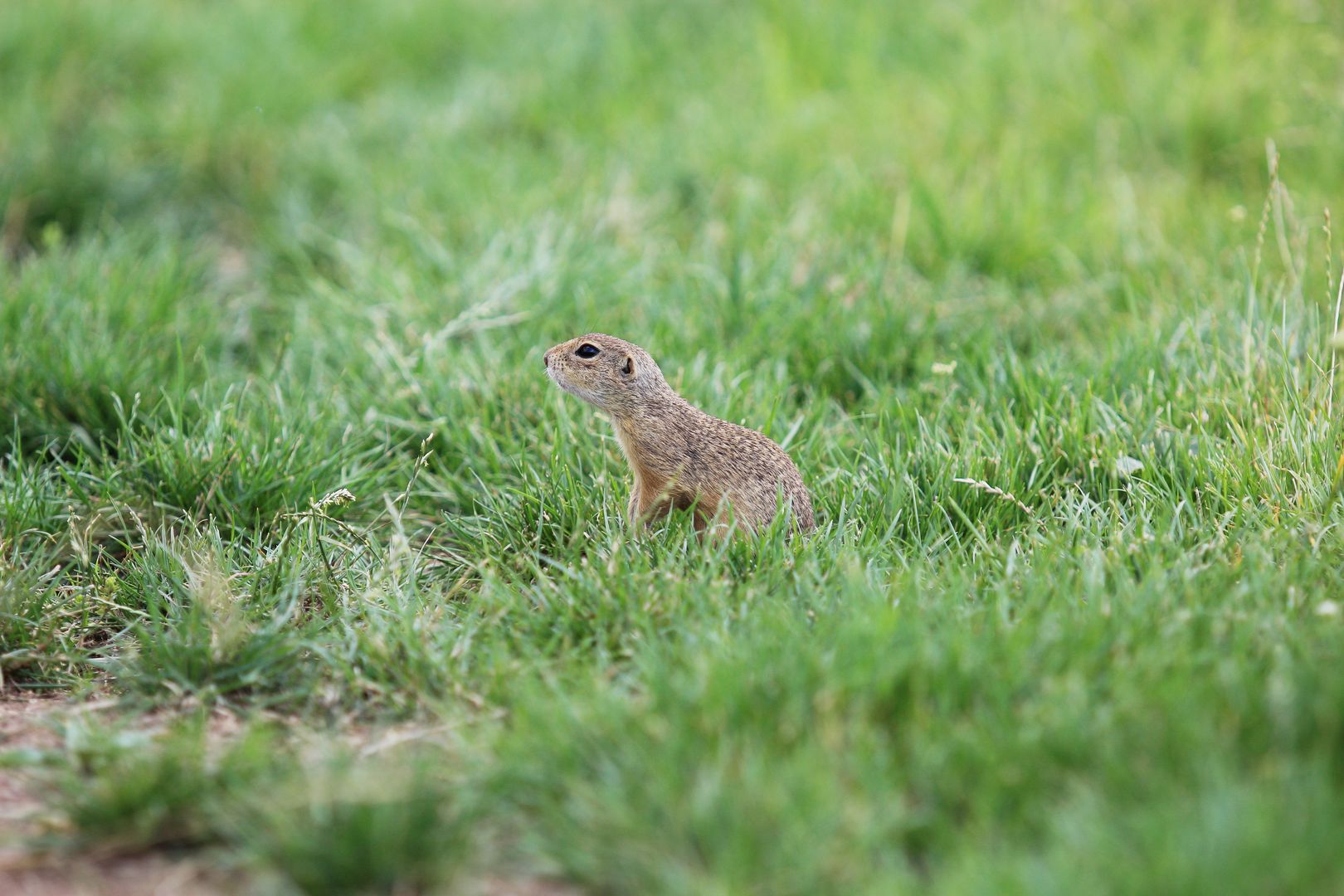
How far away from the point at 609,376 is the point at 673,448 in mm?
268

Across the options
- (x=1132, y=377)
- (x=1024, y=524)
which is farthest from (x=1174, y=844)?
(x=1132, y=377)

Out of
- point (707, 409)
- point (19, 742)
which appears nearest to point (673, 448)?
point (707, 409)

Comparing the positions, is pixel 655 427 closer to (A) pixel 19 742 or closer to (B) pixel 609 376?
(B) pixel 609 376

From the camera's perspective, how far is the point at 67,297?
14.6ft

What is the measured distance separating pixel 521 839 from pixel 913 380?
2.38m

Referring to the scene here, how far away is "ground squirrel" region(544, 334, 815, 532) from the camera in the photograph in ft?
10.8

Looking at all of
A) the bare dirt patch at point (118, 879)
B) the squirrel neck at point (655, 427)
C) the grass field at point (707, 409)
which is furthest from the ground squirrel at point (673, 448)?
the bare dirt patch at point (118, 879)

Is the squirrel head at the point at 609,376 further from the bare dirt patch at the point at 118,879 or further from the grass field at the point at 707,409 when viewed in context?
the bare dirt patch at the point at 118,879

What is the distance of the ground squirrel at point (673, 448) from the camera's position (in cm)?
330

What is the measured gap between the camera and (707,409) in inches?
156

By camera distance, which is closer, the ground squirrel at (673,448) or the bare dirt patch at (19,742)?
the bare dirt patch at (19,742)


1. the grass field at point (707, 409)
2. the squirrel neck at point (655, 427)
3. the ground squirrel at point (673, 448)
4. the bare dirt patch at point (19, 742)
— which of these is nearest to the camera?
the grass field at point (707, 409)

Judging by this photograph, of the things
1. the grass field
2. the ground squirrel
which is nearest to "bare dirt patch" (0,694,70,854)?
the grass field

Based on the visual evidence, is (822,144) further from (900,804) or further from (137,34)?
(900,804)
